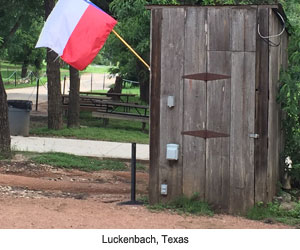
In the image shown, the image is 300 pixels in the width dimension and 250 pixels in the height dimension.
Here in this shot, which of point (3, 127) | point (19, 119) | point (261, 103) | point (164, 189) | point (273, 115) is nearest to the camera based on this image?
point (261, 103)

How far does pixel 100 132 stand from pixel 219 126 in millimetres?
10753

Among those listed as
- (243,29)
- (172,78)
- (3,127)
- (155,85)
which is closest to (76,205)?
(155,85)

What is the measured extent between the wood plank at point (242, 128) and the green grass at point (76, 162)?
4955mm

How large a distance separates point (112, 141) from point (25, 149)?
133 inches

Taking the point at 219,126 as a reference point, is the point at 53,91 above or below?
above

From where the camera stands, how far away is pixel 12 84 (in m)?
43.3

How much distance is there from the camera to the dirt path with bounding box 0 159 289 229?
705 cm

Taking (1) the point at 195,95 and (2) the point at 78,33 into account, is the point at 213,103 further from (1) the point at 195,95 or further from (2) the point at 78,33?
(2) the point at 78,33

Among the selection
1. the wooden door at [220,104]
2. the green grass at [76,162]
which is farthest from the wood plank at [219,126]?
the green grass at [76,162]

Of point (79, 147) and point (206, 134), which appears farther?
point (79, 147)

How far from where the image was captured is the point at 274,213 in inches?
318

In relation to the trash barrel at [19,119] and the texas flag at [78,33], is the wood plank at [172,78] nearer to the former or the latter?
the texas flag at [78,33]

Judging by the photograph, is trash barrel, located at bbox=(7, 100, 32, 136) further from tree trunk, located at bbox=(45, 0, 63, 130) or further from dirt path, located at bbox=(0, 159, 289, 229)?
dirt path, located at bbox=(0, 159, 289, 229)

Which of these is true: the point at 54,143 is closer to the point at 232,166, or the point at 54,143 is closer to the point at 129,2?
the point at 129,2
